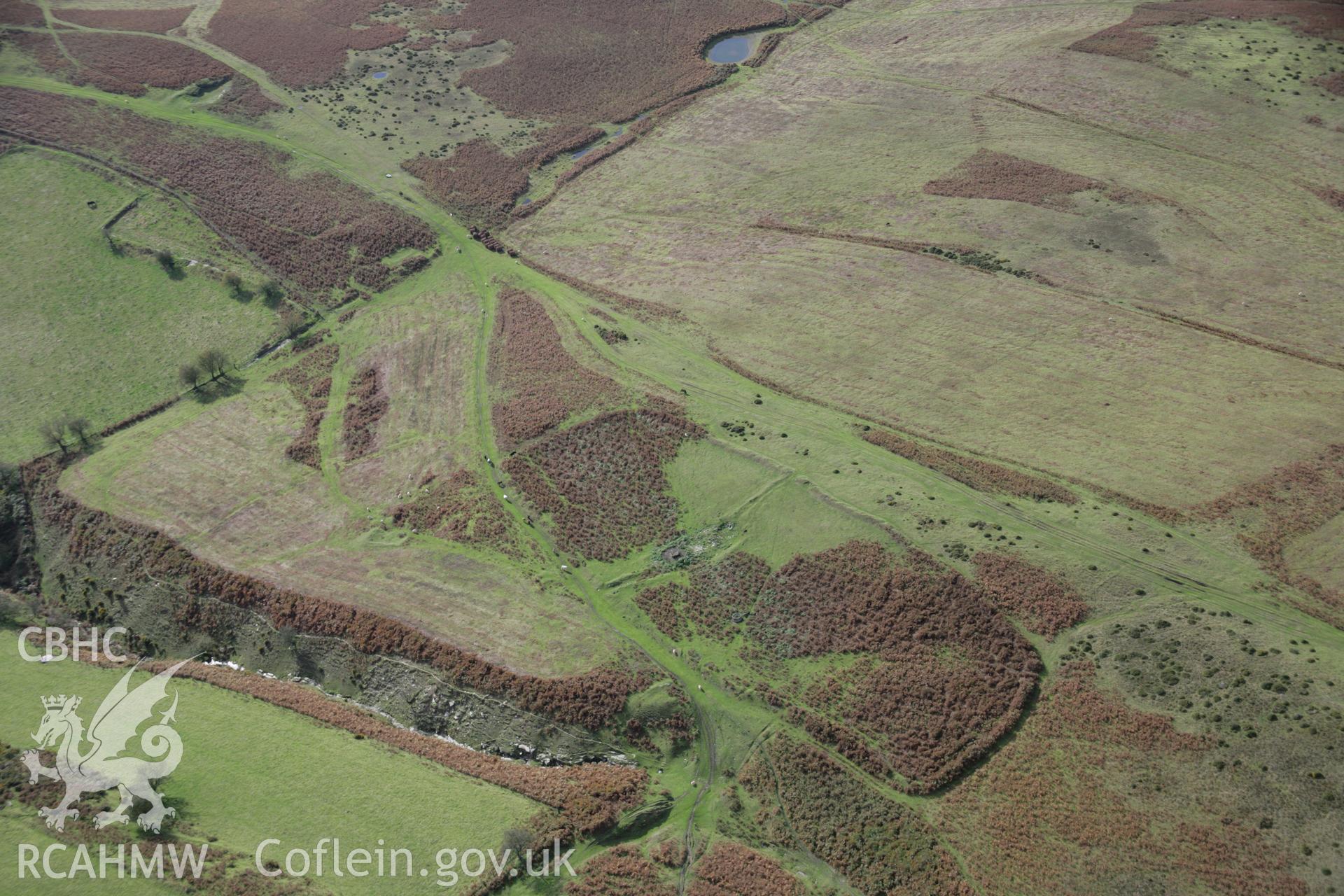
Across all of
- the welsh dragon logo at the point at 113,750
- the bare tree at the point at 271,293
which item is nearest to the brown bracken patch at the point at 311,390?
the bare tree at the point at 271,293

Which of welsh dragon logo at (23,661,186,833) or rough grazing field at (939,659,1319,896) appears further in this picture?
welsh dragon logo at (23,661,186,833)

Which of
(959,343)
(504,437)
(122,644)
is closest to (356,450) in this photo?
(504,437)

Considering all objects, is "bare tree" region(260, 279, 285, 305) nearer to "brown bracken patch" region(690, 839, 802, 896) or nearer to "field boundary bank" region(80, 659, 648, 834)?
"field boundary bank" region(80, 659, 648, 834)

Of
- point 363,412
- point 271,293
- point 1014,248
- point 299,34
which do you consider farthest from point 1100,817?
point 299,34

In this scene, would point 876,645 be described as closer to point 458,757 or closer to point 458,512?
point 458,757

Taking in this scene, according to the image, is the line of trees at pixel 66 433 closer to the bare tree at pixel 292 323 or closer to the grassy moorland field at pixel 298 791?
the bare tree at pixel 292 323

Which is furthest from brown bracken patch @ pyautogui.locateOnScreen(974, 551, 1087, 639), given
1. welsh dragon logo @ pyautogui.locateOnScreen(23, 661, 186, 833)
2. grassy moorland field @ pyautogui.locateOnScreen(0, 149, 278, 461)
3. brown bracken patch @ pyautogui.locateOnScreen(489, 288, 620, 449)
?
grassy moorland field @ pyautogui.locateOnScreen(0, 149, 278, 461)

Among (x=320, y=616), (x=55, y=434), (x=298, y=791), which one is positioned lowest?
(x=298, y=791)
